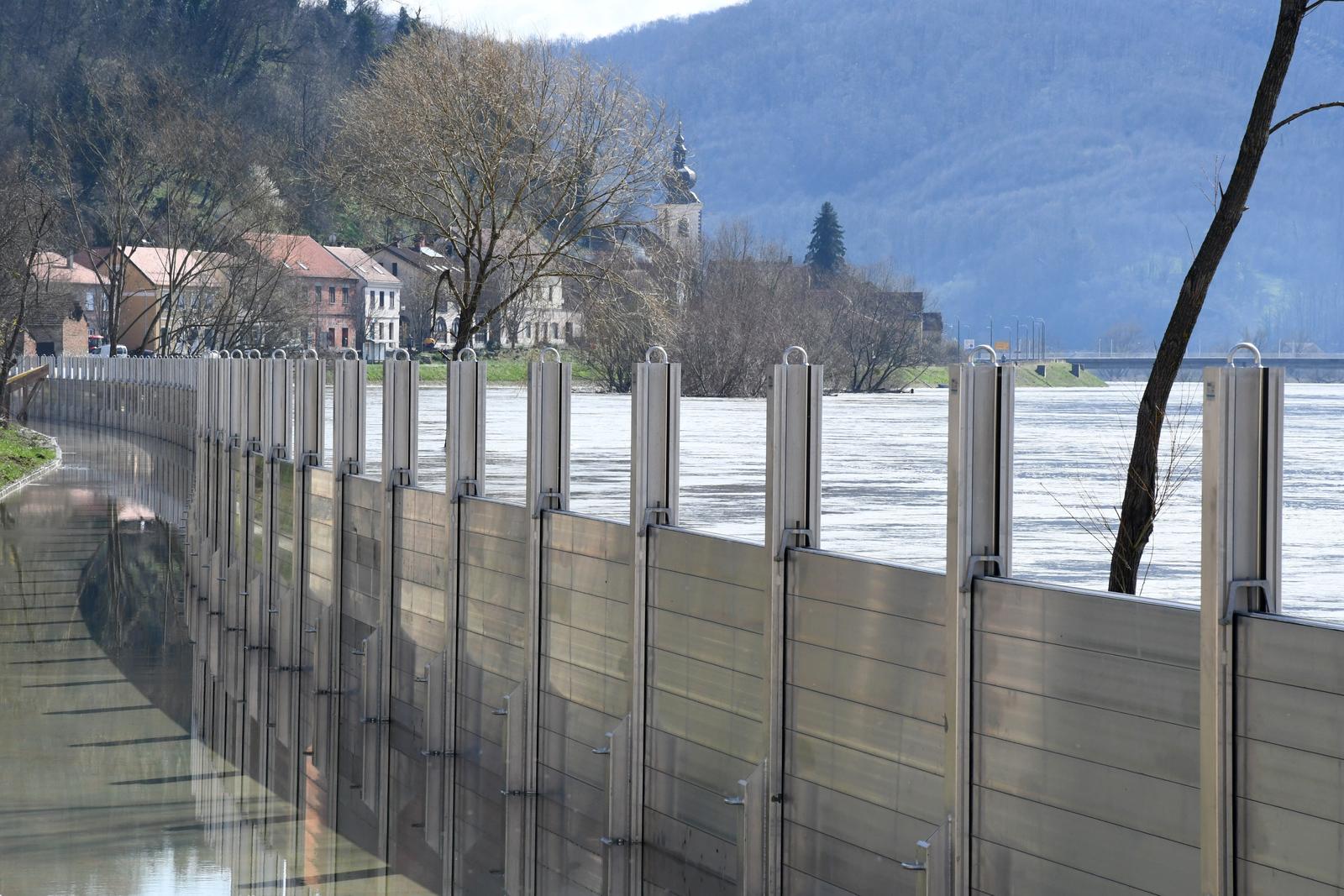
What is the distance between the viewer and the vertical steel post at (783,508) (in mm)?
8164

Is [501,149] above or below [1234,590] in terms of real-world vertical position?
above

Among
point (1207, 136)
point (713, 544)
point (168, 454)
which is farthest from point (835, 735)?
point (1207, 136)

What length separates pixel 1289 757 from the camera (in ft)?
18.1

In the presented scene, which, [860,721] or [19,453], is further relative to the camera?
[19,453]

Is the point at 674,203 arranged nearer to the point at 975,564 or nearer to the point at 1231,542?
the point at 975,564

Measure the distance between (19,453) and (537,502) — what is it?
108 feet

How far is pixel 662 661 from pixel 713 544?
84 centimetres

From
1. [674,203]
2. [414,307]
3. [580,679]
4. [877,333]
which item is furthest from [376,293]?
[580,679]

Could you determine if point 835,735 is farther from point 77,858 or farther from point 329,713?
A: point 329,713

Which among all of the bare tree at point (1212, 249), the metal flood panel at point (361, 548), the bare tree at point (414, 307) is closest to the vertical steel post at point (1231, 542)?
the bare tree at point (1212, 249)

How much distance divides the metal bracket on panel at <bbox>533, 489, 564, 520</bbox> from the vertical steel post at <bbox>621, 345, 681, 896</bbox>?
3.93 ft

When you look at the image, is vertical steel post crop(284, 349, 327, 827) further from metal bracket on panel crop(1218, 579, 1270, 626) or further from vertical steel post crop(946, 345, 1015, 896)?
metal bracket on panel crop(1218, 579, 1270, 626)

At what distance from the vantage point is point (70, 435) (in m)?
59.3

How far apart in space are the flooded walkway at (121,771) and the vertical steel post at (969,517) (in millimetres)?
3178
